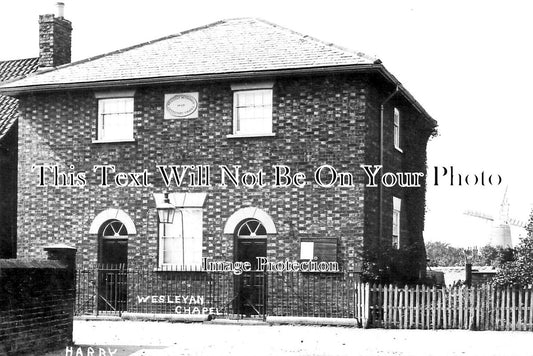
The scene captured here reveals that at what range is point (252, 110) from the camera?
21.3 m

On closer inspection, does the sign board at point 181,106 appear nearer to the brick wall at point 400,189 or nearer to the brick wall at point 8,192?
the brick wall at point 400,189

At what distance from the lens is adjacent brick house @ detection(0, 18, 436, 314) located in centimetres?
2048

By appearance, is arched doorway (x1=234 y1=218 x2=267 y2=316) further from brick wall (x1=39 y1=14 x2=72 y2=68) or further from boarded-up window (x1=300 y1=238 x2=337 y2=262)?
brick wall (x1=39 y1=14 x2=72 y2=68)

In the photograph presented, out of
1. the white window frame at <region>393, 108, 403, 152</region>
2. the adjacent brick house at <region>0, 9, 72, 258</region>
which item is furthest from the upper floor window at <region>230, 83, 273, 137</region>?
the adjacent brick house at <region>0, 9, 72, 258</region>

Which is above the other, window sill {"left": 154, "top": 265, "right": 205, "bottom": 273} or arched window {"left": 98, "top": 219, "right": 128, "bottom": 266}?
arched window {"left": 98, "top": 219, "right": 128, "bottom": 266}

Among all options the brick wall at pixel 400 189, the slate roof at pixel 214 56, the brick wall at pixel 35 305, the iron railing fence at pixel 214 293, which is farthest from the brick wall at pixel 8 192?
the brick wall at pixel 35 305

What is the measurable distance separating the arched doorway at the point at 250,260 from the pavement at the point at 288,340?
1563mm

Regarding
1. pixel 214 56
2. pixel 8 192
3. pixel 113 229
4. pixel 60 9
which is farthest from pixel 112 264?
pixel 60 9

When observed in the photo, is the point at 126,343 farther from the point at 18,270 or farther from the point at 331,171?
the point at 331,171

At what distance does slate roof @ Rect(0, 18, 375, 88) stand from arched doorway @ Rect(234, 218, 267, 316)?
4.01 meters

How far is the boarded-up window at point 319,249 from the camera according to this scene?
20219 millimetres

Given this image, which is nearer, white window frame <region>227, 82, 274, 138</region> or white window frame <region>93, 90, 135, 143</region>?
white window frame <region>227, 82, 274, 138</region>

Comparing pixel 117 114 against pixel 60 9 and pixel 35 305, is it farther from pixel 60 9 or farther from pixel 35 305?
pixel 35 305

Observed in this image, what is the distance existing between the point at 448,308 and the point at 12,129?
563 inches
